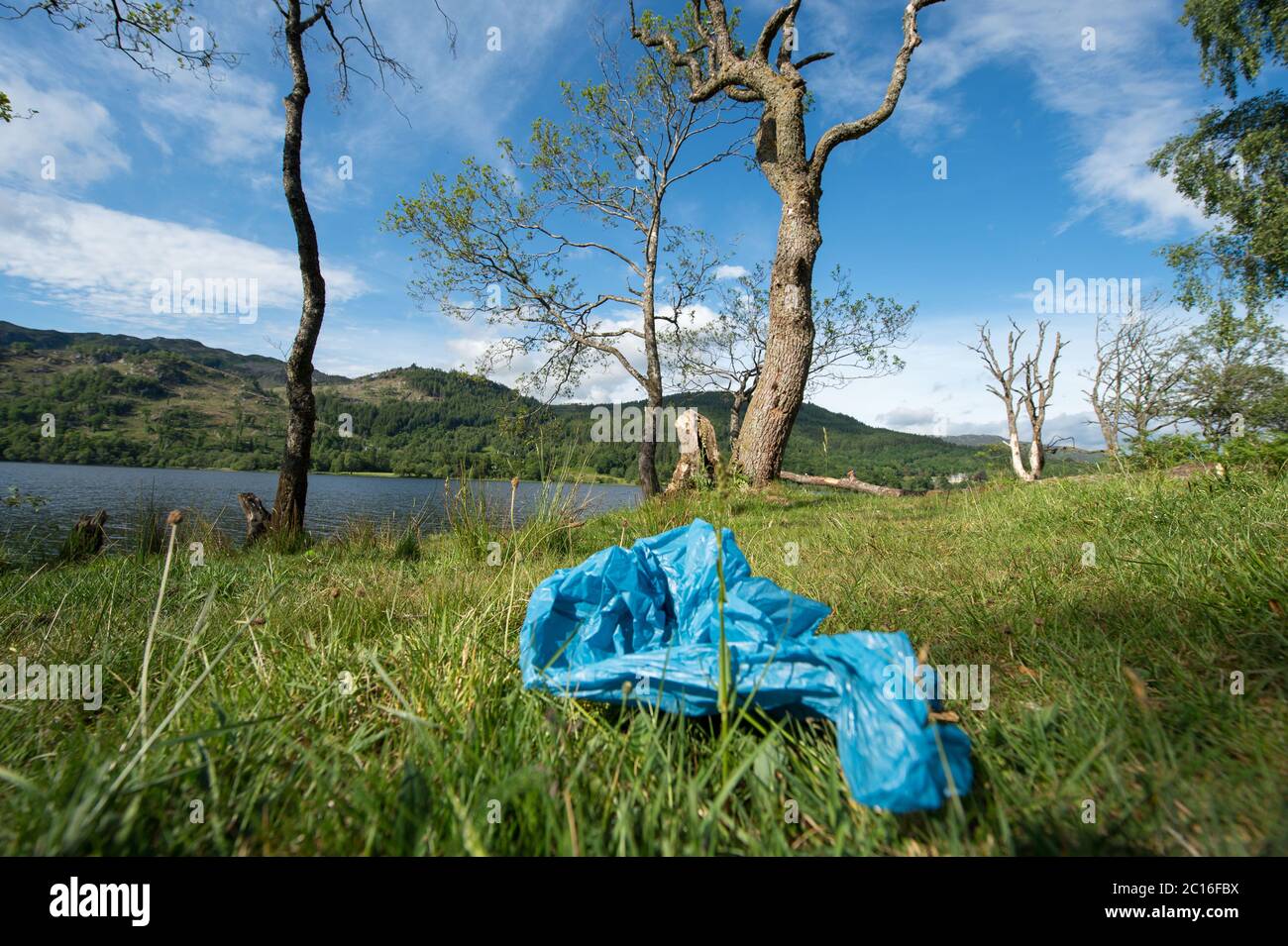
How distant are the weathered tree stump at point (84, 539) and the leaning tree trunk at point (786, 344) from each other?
946 centimetres

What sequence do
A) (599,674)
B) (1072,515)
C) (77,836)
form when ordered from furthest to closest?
(1072,515)
(599,674)
(77,836)

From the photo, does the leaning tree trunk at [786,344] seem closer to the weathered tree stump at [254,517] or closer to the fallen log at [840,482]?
the fallen log at [840,482]

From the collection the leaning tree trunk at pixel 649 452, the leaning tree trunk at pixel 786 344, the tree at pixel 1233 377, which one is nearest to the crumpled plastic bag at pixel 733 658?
the leaning tree trunk at pixel 786 344

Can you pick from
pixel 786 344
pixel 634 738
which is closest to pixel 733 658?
pixel 634 738

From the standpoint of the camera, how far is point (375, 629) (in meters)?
2.22

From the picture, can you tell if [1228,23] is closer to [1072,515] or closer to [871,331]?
[871,331]

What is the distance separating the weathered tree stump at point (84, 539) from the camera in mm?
6930

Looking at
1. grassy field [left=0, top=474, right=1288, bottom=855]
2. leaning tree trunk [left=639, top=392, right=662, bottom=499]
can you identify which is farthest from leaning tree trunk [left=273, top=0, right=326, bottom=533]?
leaning tree trunk [left=639, top=392, right=662, bottom=499]

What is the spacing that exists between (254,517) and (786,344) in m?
8.67

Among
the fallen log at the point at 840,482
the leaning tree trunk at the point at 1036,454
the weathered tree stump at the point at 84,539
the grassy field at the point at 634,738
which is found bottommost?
the weathered tree stump at the point at 84,539

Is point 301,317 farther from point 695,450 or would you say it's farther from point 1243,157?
point 1243,157

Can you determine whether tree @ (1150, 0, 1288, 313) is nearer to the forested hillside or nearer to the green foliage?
the forested hillside
